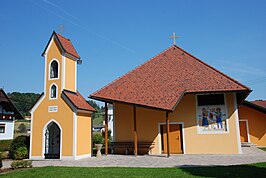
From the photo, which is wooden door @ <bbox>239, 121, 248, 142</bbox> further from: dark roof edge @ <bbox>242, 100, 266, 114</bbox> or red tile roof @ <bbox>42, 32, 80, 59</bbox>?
red tile roof @ <bbox>42, 32, 80, 59</bbox>

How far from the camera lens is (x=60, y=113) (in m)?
15.3

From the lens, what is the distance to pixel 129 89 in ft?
56.2

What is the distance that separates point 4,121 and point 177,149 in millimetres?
26335

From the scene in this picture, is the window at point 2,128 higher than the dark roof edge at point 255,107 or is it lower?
lower

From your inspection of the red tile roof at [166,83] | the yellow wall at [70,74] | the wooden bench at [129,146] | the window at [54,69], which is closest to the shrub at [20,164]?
the yellow wall at [70,74]

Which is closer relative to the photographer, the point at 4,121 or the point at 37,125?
the point at 37,125

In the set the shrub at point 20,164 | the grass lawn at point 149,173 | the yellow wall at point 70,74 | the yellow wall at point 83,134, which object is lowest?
the grass lawn at point 149,173

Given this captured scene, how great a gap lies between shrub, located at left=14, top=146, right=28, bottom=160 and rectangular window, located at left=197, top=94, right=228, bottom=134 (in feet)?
35.8

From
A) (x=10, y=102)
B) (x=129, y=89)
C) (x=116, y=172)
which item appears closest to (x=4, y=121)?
(x=10, y=102)

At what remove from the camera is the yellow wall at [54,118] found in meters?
14.8

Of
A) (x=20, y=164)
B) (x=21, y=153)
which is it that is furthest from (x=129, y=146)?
(x=20, y=164)

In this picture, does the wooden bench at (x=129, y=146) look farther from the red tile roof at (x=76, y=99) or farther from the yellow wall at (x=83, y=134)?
the red tile roof at (x=76, y=99)

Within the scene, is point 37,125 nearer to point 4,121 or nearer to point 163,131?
point 163,131

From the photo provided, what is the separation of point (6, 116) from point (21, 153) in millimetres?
21528
